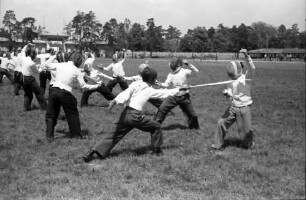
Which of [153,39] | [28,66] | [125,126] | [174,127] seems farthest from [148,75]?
[153,39]

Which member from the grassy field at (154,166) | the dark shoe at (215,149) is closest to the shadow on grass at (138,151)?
the grassy field at (154,166)

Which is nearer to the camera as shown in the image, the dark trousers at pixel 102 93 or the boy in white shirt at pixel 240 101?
the boy in white shirt at pixel 240 101

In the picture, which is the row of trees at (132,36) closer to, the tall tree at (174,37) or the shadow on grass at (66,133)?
the tall tree at (174,37)

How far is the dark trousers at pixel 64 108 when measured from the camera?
801cm

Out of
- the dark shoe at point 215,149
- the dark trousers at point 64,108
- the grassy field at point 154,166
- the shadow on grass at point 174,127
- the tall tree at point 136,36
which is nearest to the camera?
the grassy field at point 154,166

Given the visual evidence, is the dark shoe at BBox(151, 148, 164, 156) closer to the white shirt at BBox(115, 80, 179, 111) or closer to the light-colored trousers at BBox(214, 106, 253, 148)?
the white shirt at BBox(115, 80, 179, 111)

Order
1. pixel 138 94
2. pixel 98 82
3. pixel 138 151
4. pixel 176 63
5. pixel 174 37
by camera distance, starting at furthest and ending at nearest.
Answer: pixel 174 37, pixel 98 82, pixel 176 63, pixel 138 151, pixel 138 94

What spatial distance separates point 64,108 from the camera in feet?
26.8

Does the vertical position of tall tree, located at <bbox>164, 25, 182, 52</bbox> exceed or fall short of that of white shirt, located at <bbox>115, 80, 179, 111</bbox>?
it exceeds it

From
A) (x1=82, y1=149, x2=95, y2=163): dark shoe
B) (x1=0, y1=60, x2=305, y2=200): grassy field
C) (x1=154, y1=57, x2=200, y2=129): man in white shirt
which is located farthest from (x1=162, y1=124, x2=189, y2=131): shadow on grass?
(x1=82, y1=149, x2=95, y2=163): dark shoe

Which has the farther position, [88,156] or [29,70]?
[29,70]

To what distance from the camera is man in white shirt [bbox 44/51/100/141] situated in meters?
8.02

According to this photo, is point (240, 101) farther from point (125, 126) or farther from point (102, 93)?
point (102, 93)

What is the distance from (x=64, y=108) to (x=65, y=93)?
378 mm
